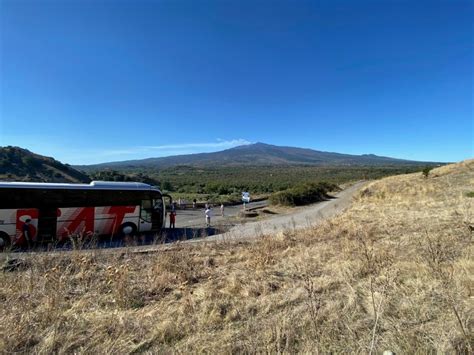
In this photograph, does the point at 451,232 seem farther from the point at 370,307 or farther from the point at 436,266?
the point at 370,307

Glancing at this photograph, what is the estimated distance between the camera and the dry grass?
3150 mm

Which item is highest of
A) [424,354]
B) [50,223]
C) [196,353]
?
[424,354]

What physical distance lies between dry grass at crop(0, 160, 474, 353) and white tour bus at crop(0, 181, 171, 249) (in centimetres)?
807

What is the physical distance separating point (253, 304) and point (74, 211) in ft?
45.0

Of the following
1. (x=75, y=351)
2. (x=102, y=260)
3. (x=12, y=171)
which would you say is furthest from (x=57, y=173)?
(x=75, y=351)

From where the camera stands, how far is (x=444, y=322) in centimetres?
326

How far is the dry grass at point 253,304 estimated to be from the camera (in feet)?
10.3

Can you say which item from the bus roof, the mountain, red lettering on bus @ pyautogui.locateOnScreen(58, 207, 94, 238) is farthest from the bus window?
the mountain

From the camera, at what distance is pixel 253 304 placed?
14.4ft

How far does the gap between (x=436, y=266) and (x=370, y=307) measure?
196 cm

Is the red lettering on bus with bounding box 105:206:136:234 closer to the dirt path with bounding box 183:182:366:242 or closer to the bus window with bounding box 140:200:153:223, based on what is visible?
the bus window with bounding box 140:200:153:223

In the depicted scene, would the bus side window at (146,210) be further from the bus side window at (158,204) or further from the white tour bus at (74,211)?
the bus side window at (158,204)

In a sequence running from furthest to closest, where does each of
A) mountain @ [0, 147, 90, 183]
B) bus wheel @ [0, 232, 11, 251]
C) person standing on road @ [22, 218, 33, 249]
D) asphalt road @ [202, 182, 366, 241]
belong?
mountain @ [0, 147, 90, 183] → asphalt road @ [202, 182, 366, 241] → person standing on road @ [22, 218, 33, 249] → bus wheel @ [0, 232, 11, 251]

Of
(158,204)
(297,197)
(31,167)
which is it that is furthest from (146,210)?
(31,167)
